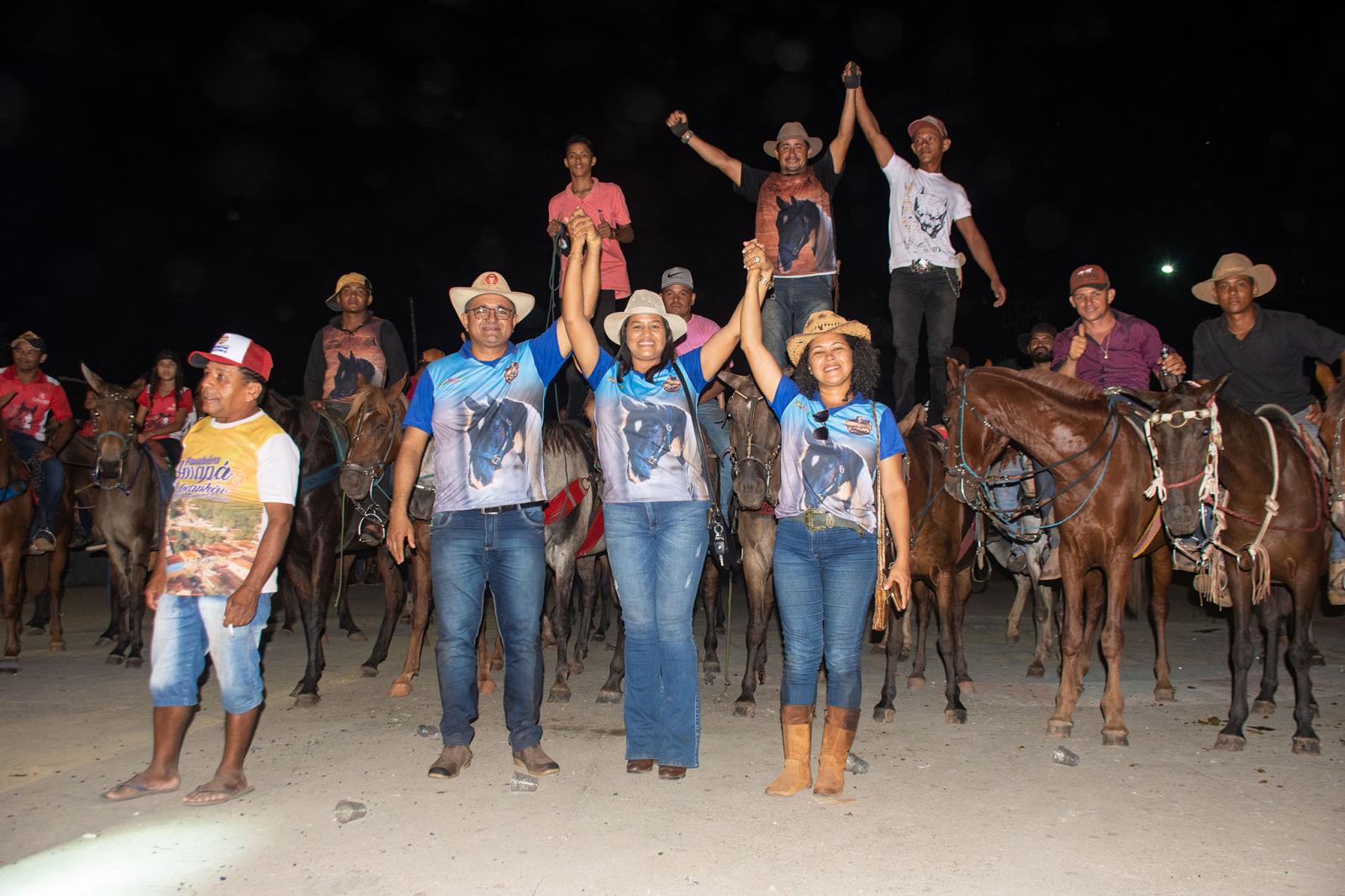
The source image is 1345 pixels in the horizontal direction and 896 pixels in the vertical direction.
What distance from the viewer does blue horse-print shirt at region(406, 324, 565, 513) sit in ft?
16.8

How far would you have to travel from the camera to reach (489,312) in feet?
→ 17.6

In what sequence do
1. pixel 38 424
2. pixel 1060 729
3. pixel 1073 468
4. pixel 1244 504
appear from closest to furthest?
pixel 1060 729, pixel 1244 504, pixel 1073 468, pixel 38 424

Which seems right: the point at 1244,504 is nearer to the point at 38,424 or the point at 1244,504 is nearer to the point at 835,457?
the point at 835,457

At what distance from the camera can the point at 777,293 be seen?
25.6 ft

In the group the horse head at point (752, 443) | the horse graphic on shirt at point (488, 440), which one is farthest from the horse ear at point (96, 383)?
the horse head at point (752, 443)

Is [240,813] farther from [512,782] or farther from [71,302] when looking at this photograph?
[71,302]

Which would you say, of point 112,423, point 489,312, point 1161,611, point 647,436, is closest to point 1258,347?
point 1161,611

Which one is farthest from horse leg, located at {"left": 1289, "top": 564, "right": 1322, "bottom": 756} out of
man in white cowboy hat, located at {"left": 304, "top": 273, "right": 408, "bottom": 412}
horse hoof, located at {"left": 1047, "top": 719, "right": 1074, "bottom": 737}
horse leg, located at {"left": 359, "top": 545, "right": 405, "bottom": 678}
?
man in white cowboy hat, located at {"left": 304, "top": 273, "right": 408, "bottom": 412}

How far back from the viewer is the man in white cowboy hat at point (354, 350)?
340 inches

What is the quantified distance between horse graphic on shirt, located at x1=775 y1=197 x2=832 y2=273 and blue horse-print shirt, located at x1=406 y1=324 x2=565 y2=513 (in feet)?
9.81

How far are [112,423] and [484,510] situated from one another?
604cm

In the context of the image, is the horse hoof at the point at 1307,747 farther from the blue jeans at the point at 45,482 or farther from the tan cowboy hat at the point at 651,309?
the blue jeans at the point at 45,482

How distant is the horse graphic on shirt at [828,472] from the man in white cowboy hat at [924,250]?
3.35m

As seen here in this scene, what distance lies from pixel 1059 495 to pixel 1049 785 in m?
2.32
